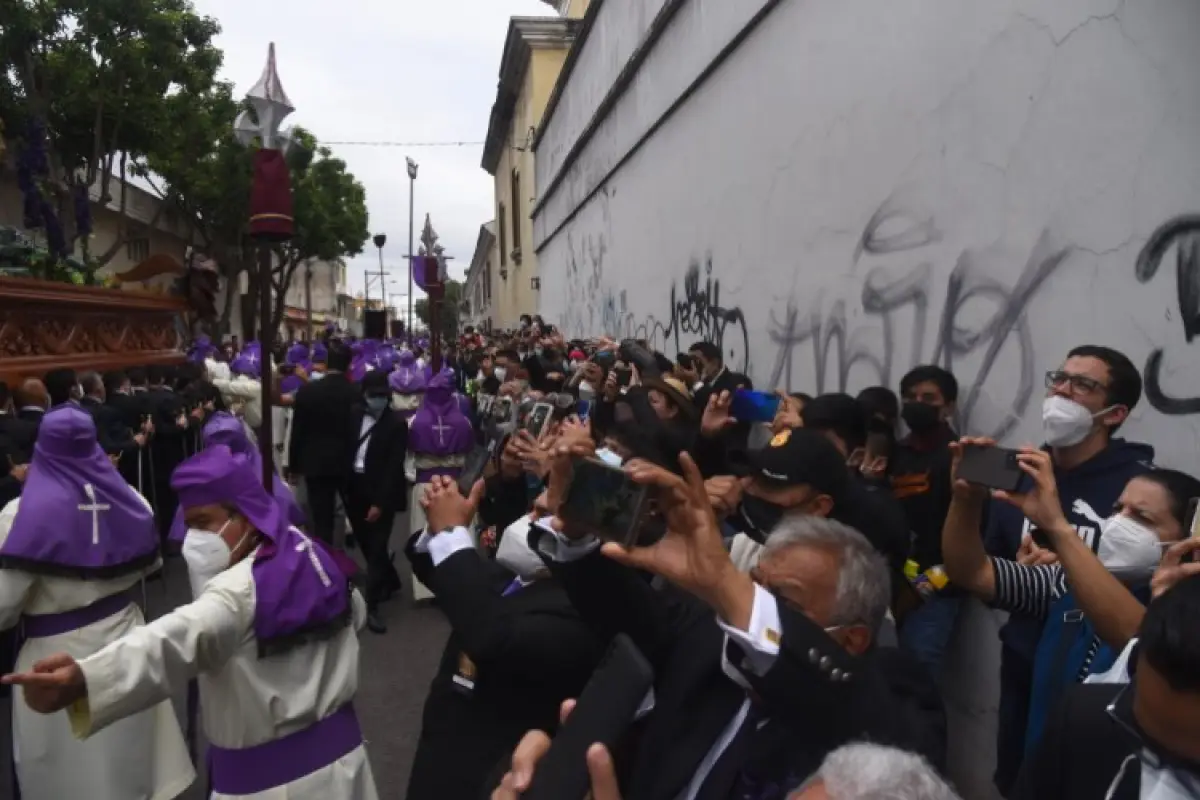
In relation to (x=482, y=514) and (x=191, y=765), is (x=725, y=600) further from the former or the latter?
(x=191, y=765)

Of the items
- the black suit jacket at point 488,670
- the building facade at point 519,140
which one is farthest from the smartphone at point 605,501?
the building facade at point 519,140

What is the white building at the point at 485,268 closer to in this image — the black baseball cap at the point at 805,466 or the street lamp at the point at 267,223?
the street lamp at the point at 267,223

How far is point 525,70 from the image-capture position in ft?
92.1

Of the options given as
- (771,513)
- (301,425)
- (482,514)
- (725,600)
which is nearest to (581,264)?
(301,425)

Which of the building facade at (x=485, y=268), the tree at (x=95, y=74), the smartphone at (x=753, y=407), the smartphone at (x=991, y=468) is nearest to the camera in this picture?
the smartphone at (x=991, y=468)

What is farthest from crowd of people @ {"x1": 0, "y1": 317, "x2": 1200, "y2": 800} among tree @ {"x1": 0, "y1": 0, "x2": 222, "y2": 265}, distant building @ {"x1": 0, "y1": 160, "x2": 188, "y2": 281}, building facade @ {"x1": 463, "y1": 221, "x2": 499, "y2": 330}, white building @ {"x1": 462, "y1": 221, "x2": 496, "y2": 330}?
white building @ {"x1": 462, "y1": 221, "x2": 496, "y2": 330}

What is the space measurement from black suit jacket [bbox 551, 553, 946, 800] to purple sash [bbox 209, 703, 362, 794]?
1169mm

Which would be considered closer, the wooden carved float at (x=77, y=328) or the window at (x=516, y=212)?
the wooden carved float at (x=77, y=328)

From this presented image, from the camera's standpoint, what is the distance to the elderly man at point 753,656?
5.63ft

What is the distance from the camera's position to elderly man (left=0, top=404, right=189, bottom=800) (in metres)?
3.65

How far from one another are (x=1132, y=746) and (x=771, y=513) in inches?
58.9

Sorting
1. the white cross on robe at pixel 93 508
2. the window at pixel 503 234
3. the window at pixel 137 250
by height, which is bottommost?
the white cross on robe at pixel 93 508

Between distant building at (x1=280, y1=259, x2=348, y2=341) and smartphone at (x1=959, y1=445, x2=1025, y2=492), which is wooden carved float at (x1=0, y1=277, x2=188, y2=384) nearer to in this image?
smartphone at (x1=959, y1=445, x2=1025, y2=492)

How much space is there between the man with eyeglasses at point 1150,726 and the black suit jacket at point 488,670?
112 centimetres
